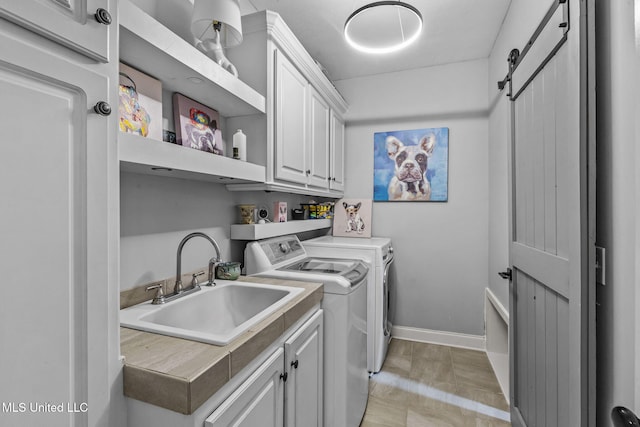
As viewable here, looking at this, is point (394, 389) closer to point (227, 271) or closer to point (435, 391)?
point (435, 391)

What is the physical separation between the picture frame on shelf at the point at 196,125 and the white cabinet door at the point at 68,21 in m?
0.69

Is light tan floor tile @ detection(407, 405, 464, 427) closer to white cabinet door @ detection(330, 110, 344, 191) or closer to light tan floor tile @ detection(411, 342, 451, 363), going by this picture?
light tan floor tile @ detection(411, 342, 451, 363)

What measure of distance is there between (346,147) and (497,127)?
4.63 ft

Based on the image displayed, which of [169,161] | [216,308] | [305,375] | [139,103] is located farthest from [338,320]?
[139,103]

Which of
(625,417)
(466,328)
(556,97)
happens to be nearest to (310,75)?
(556,97)

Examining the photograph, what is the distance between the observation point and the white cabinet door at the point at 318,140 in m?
2.27

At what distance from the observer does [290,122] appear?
6.34 ft

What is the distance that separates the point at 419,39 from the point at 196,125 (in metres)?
2.00

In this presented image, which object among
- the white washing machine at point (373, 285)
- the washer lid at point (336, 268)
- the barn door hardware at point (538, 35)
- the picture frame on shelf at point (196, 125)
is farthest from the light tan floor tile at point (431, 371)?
the picture frame on shelf at point (196, 125)

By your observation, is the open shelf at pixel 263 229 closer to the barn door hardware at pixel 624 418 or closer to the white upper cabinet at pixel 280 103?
the white upper cabinet at pixel 280 103

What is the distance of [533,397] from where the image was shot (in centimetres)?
141

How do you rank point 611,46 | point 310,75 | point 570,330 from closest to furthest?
point 611,46 < point 570,330 < point 310,75

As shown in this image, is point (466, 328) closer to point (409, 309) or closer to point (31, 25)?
point (409, 309)

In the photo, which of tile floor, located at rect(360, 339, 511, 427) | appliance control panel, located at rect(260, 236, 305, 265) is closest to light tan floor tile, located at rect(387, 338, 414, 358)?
tile floor, located at rect(360, 339, 511, 427)
